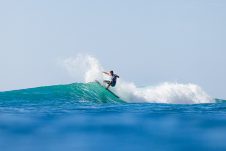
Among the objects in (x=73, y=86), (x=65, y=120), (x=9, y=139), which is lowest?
(x=9, y=139)

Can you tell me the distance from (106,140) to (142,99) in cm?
2668

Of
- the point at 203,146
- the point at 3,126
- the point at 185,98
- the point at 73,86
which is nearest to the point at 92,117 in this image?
the point at 3,126

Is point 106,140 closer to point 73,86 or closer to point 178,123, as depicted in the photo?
point 178,123

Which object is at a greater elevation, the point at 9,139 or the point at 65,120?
the point at 65,120

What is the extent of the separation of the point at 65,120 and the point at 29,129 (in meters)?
1.08

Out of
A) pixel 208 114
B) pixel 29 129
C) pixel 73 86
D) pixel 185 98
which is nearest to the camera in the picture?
pixel 29 129

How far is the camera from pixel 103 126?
9.19 metres

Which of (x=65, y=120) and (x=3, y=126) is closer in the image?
(x=3, y=126)

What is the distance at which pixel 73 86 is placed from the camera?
2725 cm

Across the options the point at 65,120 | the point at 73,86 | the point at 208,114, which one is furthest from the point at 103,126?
the point at 73,86

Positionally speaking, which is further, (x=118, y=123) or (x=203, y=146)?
(x=118, y=123)

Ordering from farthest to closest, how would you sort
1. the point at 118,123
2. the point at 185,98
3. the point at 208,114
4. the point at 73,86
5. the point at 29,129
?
the point at 185,98 → the point at 73,86 → the point at 208,114 → the point at 118,123 → the point at 29,129

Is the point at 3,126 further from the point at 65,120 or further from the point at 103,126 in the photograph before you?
the point at 103,126

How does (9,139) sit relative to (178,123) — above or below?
below
